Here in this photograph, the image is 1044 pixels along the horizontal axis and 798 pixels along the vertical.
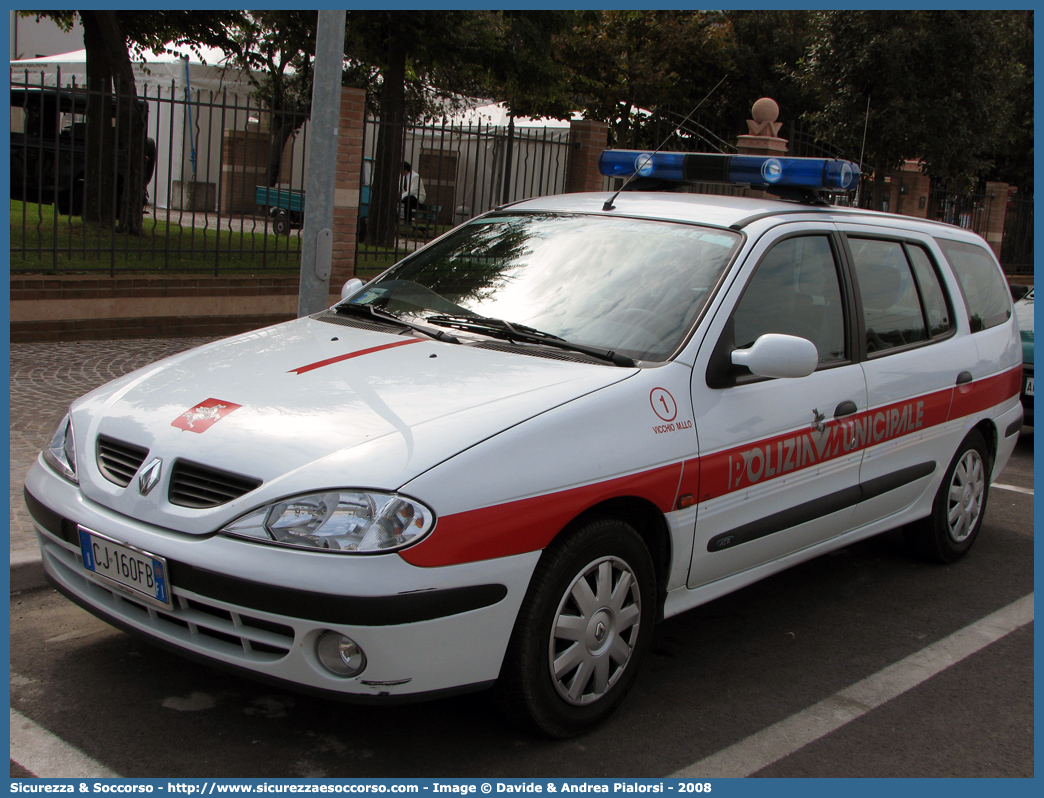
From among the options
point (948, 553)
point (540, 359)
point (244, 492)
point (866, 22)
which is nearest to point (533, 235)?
point (540, 359)

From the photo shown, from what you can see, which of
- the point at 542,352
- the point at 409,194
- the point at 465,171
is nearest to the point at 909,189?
the point at 465,171

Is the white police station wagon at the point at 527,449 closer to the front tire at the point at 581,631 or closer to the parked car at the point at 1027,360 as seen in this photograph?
the front tire at the point at 581,631

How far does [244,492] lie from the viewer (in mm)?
2914

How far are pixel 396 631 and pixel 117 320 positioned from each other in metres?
7.60

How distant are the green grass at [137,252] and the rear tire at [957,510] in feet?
23.1

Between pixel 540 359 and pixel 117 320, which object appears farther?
pixel 117 320

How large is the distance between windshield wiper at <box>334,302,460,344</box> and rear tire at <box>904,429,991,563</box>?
9.03 feet

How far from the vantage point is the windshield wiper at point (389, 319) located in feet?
12.6

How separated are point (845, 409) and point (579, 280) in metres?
1.20

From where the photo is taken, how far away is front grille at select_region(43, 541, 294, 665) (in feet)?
9.43

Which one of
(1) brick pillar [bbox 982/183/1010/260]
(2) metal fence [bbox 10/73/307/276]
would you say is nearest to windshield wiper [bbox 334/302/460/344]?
(2) metal fence [bbox 10/73/307/276]

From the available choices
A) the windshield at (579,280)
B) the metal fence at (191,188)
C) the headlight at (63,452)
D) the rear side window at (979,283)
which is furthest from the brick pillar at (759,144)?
the headlight at (63,452)
